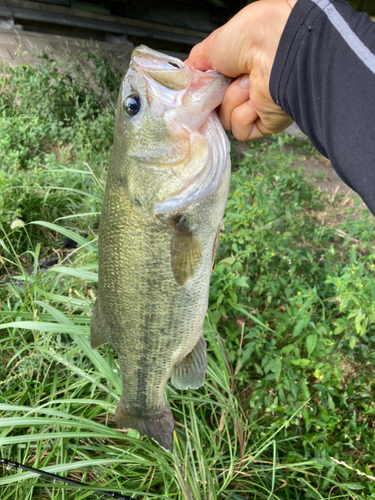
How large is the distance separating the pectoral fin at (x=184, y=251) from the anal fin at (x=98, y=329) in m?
0.44

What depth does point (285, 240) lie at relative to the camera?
2.71 metres

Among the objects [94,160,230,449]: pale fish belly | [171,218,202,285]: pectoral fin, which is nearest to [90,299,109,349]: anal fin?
[94,160,230,449]: pale fish belly

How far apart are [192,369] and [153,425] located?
1.08 ft

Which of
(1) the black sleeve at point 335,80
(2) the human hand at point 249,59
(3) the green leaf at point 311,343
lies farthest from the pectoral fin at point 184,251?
(3) the green leaf at point 311,343

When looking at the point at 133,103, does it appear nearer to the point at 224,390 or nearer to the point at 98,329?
the point at 98,329

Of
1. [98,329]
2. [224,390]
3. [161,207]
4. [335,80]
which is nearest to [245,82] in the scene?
[335,80]

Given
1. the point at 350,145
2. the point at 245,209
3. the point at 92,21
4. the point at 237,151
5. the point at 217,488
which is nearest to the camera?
the point at 350,145

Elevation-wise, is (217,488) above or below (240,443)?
below

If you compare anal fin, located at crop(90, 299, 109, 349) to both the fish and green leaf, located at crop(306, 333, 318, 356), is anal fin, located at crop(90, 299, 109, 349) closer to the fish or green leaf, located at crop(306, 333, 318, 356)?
the fish

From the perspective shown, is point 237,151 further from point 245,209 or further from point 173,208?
point 173,208

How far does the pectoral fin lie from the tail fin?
29.5 inches

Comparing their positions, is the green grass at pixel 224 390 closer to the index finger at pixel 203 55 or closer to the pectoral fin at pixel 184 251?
the pectoral fin at pixel 184 251

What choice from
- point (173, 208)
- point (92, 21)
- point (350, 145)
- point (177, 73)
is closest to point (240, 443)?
point (173, 208)

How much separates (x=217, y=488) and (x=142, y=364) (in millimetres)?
1004
